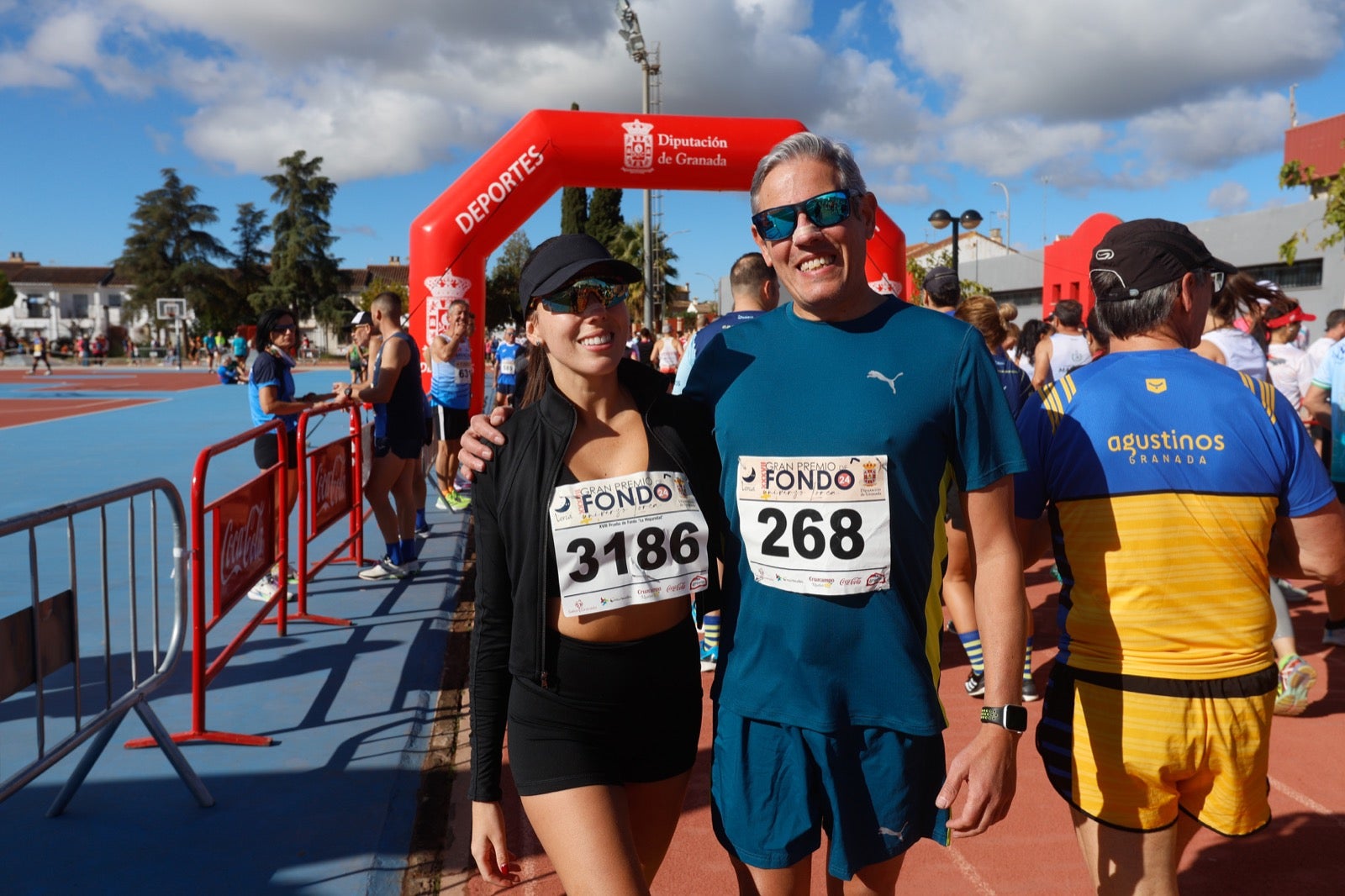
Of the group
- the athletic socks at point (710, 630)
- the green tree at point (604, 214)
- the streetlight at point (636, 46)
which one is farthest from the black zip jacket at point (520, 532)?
the green tree at point (604, 214)

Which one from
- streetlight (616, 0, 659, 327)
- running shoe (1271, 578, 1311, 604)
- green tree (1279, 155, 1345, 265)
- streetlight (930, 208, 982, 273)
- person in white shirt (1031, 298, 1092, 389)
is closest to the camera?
running shoe (1271, 578, 1311, 604)

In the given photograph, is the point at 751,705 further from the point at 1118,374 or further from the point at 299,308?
the point at 299,308

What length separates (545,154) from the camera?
11367mm

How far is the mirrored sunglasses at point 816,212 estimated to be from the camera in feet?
6.79

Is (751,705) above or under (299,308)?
under

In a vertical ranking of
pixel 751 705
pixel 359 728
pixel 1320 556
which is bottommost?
pixel 359 728

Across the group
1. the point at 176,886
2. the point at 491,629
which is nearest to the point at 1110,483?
the point at 491,629

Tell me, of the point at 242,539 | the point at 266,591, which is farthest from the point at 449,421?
the point at 242,539

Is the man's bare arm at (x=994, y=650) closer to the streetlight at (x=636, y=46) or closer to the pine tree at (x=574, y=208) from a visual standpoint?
the streetlight at (x=636, y=46)

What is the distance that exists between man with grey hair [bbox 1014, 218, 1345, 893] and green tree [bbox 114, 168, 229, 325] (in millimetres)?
82838

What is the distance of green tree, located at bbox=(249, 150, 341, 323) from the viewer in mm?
72750

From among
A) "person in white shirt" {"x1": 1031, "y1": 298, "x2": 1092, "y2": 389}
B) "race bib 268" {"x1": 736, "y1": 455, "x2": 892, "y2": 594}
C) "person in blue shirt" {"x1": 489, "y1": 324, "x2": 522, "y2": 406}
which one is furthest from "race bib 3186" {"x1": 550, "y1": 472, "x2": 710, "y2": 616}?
"person in blue shirt" {"x1": 489, "y1": 324, "x2": 522, "y2": 406}

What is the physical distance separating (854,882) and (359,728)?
9.92 feet

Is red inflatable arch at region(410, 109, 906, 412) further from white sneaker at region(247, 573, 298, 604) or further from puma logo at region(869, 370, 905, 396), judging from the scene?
puma logo at region(869, 370, 905, 396)
